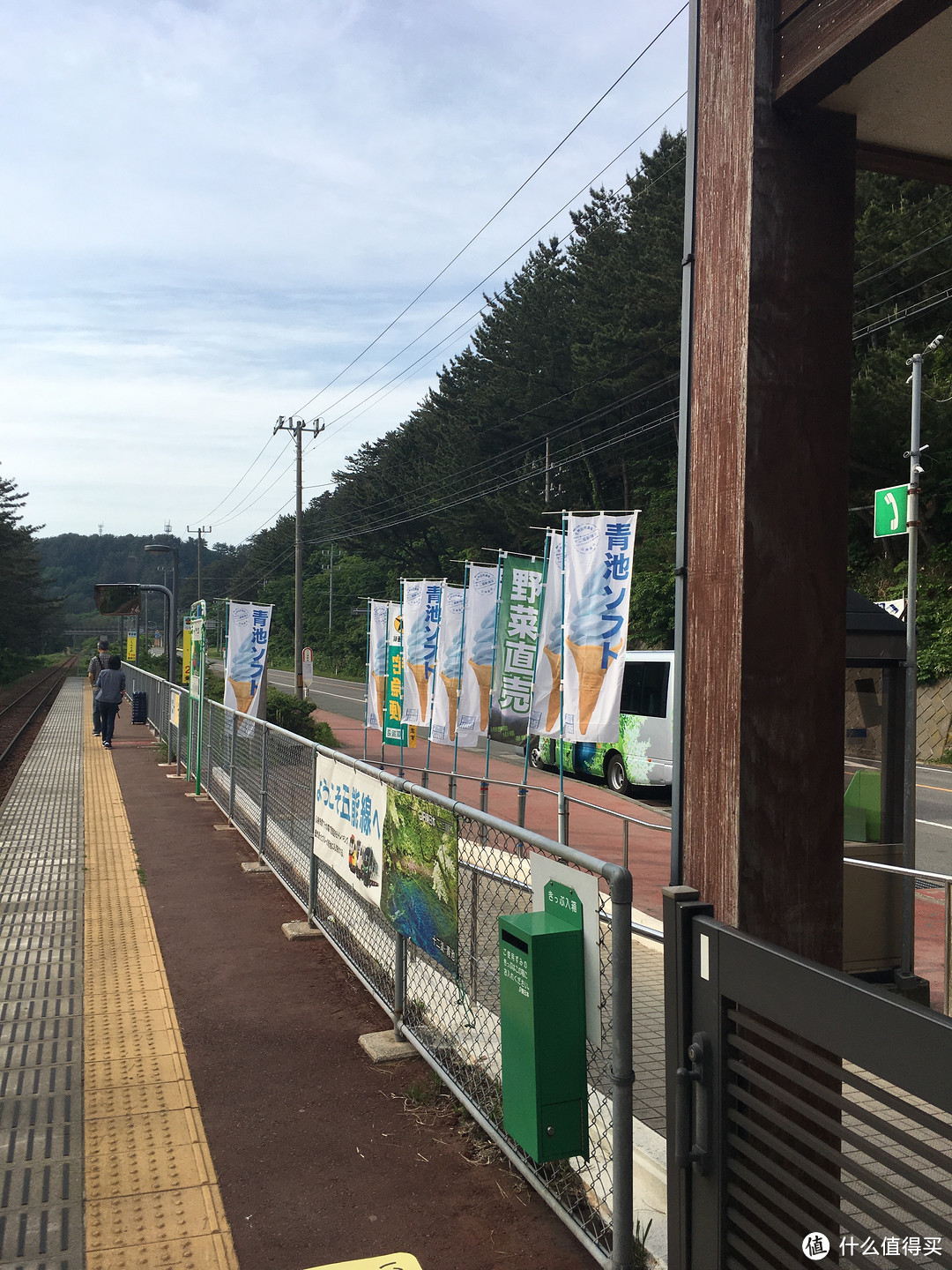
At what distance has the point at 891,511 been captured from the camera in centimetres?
847

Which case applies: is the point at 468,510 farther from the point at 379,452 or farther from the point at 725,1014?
the point at 725,1014

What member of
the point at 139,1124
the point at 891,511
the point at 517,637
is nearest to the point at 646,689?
the point at 517,637

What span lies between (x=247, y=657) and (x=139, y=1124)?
10.3m

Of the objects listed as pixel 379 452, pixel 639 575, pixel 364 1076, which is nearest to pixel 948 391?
pixel 639 575

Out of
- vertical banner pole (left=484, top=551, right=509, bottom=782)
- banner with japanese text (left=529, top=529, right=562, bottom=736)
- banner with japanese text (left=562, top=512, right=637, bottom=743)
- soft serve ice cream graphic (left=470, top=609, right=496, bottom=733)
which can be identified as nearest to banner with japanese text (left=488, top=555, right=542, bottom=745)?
vertical banner pole (left=484, top=551, right=509, bottom=782)

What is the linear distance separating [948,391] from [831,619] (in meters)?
27.1

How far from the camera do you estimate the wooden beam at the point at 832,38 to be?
2348mm

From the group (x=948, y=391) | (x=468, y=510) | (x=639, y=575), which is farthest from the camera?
(x=468, y=510)

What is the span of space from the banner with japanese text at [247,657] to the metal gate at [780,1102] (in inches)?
458

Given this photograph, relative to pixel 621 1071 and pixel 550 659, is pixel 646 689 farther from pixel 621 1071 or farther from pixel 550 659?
pixel 621 1071

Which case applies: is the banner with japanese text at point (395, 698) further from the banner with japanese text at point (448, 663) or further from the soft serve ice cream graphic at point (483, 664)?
the soft serve ice cream graphic at point (483, 664)

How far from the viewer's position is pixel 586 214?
1822 inches

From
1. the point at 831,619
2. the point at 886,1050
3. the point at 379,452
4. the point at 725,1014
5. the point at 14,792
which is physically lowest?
the point at 14,792

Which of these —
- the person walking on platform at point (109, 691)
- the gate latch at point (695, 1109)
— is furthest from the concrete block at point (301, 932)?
the person walking on platform at point (109, 691)
